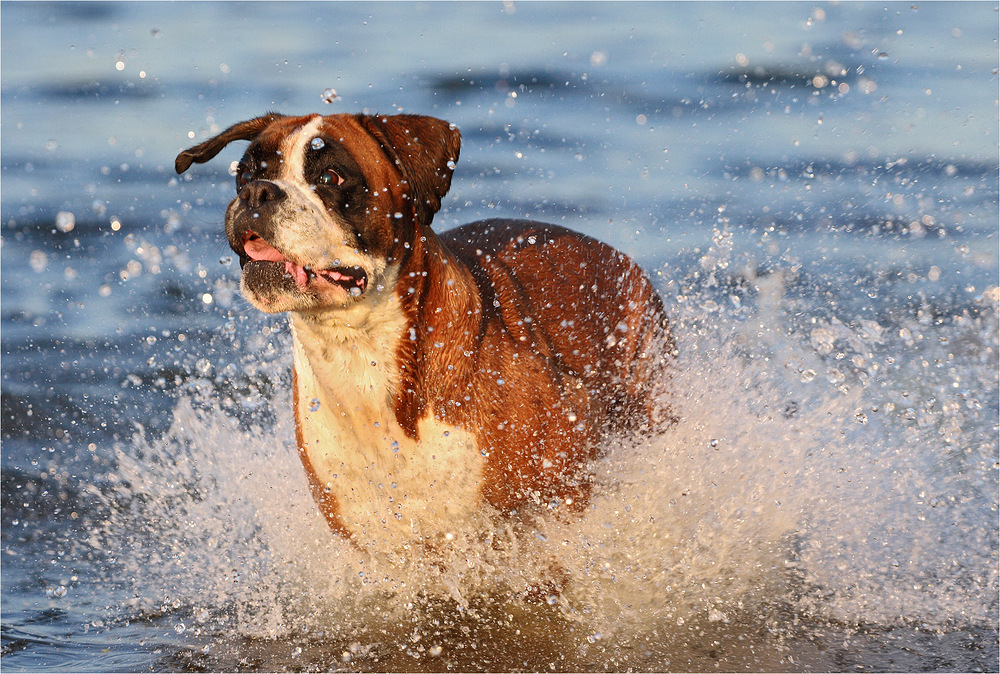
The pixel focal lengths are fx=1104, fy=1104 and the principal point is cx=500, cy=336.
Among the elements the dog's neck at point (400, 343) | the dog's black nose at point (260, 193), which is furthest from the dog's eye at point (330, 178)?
the dog's neck at point (400, 343)

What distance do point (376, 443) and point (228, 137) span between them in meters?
1.16

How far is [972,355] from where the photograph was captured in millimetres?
6562

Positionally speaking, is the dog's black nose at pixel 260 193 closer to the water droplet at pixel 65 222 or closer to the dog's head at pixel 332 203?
the dog's head at pixel 332 203

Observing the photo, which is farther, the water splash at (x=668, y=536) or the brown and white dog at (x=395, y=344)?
the water splash at (x=668, y=536)

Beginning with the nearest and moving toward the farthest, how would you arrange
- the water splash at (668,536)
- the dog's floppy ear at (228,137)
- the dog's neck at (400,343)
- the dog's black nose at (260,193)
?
the dog's black nose at (260,193), the dog's neck at (400,343), the dog's floppy ear at (228,137), the water splash at (668,536)

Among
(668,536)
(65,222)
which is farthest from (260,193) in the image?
(65,222)

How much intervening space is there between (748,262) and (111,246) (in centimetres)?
486

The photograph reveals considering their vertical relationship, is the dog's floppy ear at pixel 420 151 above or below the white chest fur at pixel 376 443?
above

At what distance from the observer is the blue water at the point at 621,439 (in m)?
4.00

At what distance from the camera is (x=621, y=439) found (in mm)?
4285

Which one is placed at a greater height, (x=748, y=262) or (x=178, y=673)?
(x=748, y=262)

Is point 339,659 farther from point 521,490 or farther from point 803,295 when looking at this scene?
point 803,295

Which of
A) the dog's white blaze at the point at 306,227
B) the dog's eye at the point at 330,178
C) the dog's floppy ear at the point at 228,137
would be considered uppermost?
the dog's floppy ear at the point at 228,137

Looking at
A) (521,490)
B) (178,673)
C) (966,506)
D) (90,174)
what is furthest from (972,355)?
(90,174)
